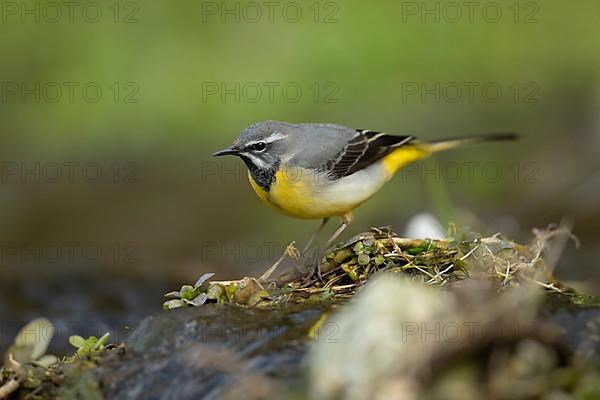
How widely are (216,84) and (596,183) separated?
19.1ft

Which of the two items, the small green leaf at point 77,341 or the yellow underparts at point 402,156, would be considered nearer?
the small green leaf at point 77,341

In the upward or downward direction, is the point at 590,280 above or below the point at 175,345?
below

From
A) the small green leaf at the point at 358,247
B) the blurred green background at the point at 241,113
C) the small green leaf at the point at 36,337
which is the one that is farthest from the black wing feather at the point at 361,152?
the small green leaf at the point at 36,337

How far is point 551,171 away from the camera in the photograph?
1210 cm

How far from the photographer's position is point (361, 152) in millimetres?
8016

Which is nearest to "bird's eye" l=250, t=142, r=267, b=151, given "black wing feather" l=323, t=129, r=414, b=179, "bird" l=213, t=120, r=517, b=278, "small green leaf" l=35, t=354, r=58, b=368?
"bird" l=213, t=120, r=517, b=278

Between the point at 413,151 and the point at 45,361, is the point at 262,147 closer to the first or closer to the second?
the point at 413,151

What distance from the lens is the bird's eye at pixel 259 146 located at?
24.4ft

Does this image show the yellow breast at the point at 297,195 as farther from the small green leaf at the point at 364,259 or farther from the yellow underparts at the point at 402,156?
the small green leaf at the point at 364,259

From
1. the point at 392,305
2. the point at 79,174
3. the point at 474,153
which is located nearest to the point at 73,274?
the point at 79,174

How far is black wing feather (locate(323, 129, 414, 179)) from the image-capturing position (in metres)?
7.75

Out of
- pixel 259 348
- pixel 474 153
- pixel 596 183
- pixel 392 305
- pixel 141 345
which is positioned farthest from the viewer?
pixel 474 153

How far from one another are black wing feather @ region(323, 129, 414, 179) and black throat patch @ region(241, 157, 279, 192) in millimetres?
461

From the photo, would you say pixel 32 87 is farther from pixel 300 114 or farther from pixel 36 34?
pixel 300 114
